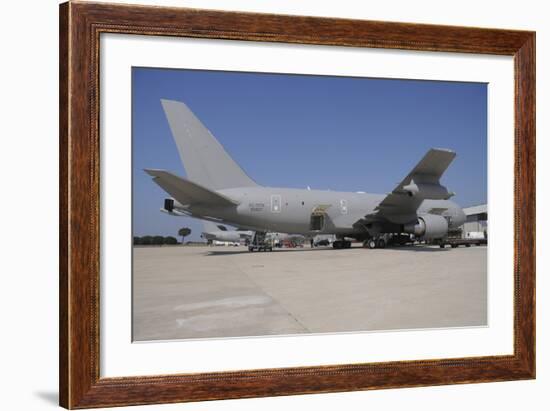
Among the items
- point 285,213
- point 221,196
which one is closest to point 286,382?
point 221,196

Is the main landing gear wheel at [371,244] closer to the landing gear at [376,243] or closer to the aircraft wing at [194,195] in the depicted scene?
the landing gear at [376,243]

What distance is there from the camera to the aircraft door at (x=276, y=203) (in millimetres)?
14500

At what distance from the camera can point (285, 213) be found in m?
14.9

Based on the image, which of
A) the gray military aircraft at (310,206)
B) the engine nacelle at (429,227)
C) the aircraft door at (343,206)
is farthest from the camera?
the aircraft door at (343,206)

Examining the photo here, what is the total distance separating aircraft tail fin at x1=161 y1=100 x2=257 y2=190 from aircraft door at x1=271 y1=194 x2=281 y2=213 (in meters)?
2.14

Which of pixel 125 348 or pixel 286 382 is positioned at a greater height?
pixel 125 348

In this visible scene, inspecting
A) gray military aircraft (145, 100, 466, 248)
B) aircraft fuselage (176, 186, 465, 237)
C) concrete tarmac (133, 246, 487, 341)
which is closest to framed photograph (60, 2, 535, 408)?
concrete tarmac (133, 246, 487, 341)

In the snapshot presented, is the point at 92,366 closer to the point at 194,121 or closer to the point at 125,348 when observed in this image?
the point at 125,348

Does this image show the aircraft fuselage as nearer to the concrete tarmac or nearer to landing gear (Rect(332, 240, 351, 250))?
landing gear (Rect(332, 240, 351, 250))

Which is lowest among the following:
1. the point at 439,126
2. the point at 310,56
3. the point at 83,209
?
the point at 83,209

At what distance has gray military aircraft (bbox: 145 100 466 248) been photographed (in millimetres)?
10234

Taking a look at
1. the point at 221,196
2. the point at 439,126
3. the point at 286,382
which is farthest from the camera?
the point at 221,196

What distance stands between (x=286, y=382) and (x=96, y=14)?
9.70ft

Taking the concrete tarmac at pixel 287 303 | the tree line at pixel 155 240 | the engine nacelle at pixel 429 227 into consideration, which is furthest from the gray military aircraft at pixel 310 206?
the concrete tarmac at pixel 287 303
